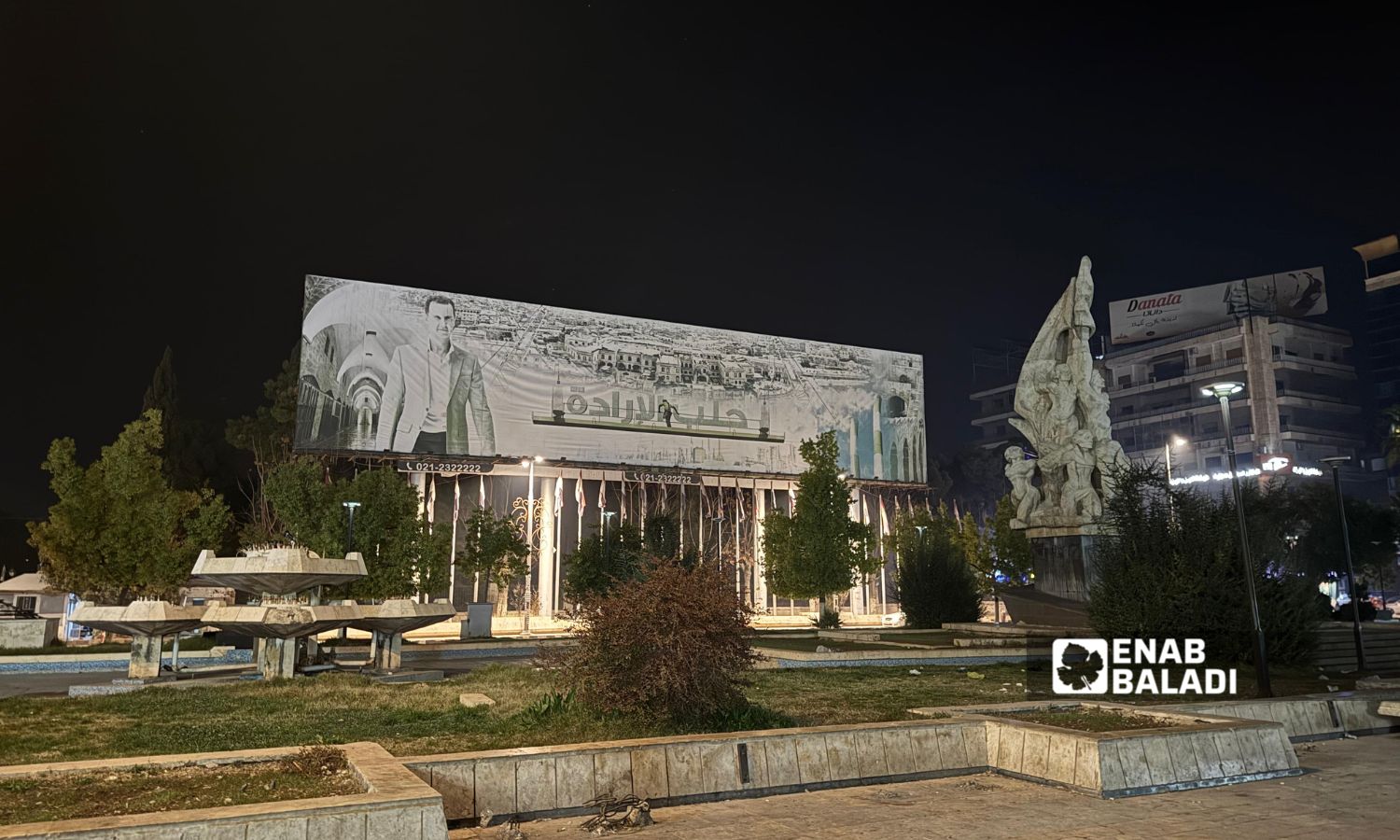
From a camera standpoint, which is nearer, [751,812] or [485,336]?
[751,812]

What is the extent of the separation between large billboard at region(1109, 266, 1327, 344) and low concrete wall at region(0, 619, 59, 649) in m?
92.7

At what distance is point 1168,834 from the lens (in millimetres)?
6551

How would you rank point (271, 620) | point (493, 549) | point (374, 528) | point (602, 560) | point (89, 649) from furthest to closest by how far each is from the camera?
→ point (493, 549) → point (602, 560) → point (374, 528) → point (89, 649) → point (271, 620)

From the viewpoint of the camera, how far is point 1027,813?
23.9 feet

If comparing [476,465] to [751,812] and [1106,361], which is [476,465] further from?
[1106,361]

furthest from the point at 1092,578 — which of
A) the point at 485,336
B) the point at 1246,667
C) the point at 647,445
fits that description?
the point at 485,336

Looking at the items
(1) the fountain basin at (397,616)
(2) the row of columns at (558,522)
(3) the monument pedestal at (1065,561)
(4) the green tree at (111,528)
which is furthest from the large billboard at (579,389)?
(1) the fountain basin at (397,616)

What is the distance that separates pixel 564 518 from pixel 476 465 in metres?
8.73

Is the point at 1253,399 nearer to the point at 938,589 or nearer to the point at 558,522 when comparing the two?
the point at 938,589

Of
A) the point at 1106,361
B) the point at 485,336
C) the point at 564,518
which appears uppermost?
the point at 1106,361

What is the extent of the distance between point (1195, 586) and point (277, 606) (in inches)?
645

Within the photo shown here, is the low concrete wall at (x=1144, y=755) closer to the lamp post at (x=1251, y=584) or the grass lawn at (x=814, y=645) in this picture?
the lamp post at (x=1251, y=584)

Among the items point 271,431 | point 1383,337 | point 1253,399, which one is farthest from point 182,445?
point 1383,337

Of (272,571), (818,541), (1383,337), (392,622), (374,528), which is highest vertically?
(1383,337)
